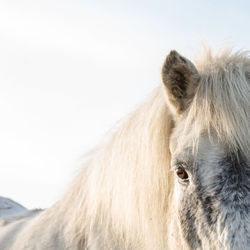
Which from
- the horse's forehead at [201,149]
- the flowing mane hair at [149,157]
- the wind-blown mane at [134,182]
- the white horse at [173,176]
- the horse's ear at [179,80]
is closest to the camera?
the white horse at [173,176]

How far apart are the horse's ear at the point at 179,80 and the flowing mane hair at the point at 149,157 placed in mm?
81

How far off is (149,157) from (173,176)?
0.23 metres

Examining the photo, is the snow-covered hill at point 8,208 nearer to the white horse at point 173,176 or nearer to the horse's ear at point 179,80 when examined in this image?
the white horse at point 173,176

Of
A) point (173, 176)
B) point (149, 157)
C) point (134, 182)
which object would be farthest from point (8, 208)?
point (173, 176)

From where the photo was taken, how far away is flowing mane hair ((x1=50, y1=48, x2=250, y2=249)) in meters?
2.80

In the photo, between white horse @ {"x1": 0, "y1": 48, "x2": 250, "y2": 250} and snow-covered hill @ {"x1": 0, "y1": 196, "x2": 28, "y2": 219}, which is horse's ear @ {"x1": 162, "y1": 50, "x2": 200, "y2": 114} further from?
snow-covered hill @ {"x1": 0, "y1": 196, "x2": 28, "y2": 219}

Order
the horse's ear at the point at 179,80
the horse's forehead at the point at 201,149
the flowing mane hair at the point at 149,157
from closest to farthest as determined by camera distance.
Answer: the horse's forehead at the point at 201,149
the flowing mane hair at the point at 149,157
the horse's ear at the point at 179,80

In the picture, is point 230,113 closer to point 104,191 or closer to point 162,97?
point 162,97

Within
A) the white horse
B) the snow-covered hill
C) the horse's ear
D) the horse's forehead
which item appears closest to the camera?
the white horse

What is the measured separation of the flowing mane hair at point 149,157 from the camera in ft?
9.19

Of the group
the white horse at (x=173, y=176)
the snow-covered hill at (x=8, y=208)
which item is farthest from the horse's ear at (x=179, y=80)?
the snow-covered hill at (x=8, y=208)

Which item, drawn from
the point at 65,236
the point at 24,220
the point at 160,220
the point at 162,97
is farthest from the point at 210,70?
the point at 24,220

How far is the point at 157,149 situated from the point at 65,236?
1184 mm

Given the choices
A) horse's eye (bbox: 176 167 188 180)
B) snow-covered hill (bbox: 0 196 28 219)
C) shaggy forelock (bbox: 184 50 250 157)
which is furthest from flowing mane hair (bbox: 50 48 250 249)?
snow-covered hill (bbox: 0 196 28 219)
